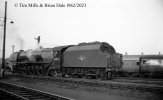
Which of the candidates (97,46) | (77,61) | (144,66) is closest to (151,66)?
(144,66)

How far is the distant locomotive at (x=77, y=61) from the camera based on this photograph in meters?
17.4

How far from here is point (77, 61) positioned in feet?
63.2

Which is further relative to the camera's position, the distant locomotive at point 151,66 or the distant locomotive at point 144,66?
the distant locomotive at point 144,66

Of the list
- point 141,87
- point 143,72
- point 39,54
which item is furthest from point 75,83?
point 143,72

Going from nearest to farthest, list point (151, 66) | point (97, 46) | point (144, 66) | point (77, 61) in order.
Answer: point (97, 46)
point (77, 61)
point (151, 66)
point (144, 66)

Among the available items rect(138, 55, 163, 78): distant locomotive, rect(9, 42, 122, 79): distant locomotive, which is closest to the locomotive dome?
rect(9, 42, 122, 79): distant locomotive

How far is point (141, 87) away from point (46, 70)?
13.5 m

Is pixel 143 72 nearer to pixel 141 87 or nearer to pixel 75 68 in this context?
pixel 75 68

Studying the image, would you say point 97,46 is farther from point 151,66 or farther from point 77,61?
point 151,66

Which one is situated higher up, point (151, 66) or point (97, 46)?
point (97, 46)

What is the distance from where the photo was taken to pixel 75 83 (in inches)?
578

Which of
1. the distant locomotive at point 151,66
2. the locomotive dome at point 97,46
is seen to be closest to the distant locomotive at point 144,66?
the distant locomotive at point 151,66

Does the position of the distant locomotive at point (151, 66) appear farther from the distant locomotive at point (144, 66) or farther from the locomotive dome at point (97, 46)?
the locomotive dome at point (97, 46)

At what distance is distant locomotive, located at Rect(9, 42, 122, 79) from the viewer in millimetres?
17359
